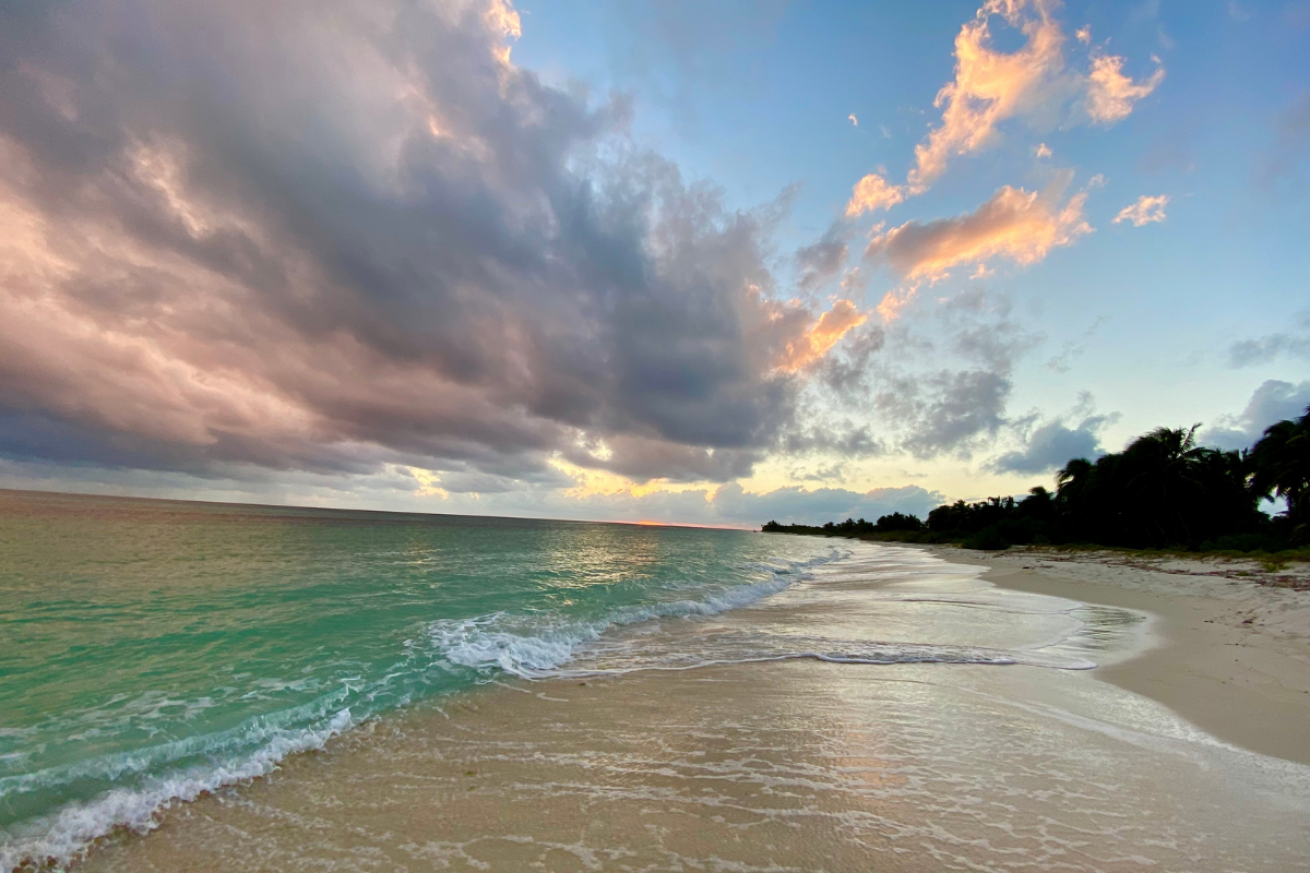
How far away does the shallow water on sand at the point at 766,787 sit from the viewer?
3.45 meters

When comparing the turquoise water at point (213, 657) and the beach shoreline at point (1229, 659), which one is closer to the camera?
the turquoise water at point (213, 657)

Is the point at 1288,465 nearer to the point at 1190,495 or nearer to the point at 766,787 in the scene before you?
the point at 1190,495

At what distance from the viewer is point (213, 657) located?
8.50m

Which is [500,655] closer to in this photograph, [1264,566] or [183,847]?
[183,847]

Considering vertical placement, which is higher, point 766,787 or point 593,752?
point 766,787

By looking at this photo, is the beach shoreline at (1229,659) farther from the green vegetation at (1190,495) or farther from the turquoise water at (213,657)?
the green vegetation at (1190,495)

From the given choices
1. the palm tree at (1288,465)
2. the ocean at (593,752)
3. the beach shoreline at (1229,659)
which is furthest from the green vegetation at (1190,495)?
the ocean at (593,752)

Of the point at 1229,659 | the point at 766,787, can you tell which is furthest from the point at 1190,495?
the point at 766,787

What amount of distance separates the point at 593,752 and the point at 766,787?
178 cm

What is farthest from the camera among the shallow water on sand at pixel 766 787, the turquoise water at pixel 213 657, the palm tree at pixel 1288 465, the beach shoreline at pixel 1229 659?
the palm tree at pixel 1288 465

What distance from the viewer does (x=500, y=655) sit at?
29.7 feet

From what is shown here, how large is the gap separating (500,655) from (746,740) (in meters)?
5.28

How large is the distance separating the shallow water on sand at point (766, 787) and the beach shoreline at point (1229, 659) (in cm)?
57

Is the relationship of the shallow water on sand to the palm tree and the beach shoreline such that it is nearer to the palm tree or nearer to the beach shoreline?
the beach shoreline
